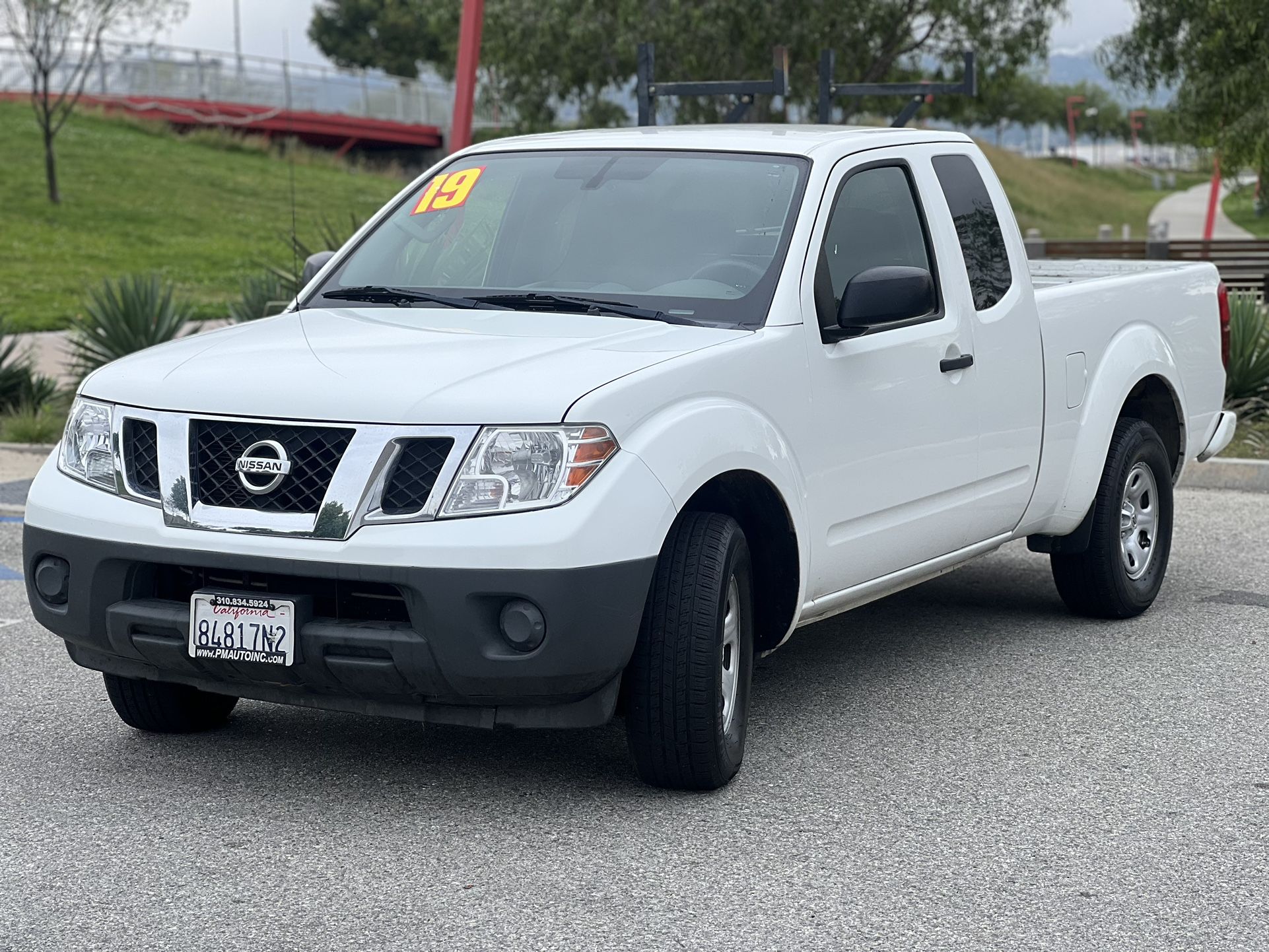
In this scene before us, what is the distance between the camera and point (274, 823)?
15.6ft

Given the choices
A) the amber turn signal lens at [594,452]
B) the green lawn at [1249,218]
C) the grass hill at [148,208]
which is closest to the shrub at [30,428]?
the grass hill at [148,208]

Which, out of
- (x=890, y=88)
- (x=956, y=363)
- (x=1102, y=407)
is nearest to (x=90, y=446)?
(x=956, y=363)

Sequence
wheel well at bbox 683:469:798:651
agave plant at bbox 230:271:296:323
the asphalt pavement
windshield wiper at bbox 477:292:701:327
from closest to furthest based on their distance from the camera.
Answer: the asphalt pavement, wheel well at bbox 683:469:798:651, windshield wiper at bbox 477:292:701:327, agave plant at bbox 230:271:296:323

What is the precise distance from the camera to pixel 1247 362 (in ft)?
41.5

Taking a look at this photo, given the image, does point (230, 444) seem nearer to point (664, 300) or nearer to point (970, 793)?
point (664, 300)

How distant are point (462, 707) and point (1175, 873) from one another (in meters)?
1.83

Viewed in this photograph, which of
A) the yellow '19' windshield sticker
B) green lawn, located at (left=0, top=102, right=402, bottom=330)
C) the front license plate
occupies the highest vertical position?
the yellow '19' windshield sticker

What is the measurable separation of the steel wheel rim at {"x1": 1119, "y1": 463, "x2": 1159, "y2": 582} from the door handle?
1.49 m

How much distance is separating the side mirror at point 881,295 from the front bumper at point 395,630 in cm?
124

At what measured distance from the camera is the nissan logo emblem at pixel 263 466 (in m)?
4.58

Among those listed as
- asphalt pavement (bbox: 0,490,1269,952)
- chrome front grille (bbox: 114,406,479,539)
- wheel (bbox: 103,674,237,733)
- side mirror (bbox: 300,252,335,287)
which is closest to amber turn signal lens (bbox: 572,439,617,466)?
chrome front grille (bbox: 114,406,479,539)

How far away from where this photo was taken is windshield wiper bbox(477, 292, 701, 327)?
17.3 ft

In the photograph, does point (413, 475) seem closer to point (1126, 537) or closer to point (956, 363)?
point (956, 363)

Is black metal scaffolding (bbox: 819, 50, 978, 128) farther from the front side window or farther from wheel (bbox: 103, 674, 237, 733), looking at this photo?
wheel (bbox: 103, 674, 237, 733)
